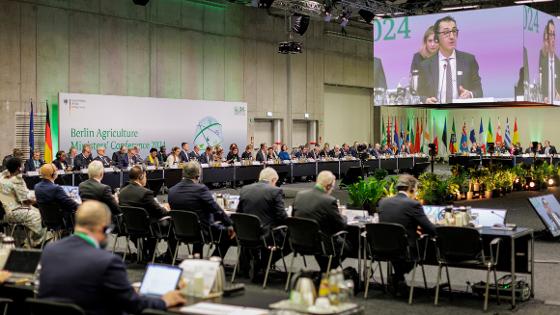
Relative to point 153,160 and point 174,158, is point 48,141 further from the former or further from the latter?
point 174,158

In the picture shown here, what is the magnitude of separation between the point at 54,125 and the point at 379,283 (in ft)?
42.9

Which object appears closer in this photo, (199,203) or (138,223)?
(199,203)

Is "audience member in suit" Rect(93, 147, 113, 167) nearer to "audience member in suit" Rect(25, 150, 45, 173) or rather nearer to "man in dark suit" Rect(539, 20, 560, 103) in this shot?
"audience member in suit" Rect(25, 150, 45, 173)

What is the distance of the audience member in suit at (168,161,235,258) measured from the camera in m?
7.99

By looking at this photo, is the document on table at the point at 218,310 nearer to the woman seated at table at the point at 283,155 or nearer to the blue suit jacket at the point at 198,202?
the blue suit jacket at the point at 198,202

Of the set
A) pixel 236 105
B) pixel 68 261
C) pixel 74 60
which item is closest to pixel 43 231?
pixel 68 261

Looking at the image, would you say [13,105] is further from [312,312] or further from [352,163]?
[312,312]

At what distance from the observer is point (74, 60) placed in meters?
19.6

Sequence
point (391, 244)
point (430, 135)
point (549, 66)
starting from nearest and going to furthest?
point (391, 244) < point (549, 66) < point (430, 135)

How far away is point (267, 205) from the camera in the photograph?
306 inches

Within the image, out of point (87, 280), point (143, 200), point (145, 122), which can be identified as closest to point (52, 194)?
point (143, 200)

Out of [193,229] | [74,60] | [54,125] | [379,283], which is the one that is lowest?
[379,283]

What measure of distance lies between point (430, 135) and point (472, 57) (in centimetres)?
2152

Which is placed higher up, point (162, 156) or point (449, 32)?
point (449, 32)
